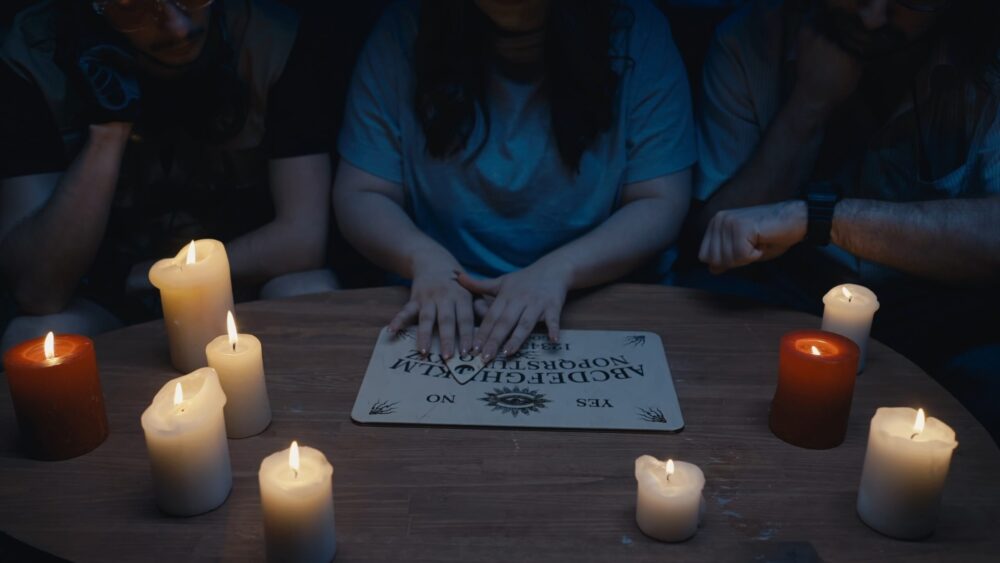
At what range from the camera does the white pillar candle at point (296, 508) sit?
72cm

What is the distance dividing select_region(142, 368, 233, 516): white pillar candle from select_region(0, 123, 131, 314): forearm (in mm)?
880

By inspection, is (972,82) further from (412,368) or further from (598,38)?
(412,368)

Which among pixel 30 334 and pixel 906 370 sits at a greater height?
pixel 906 370

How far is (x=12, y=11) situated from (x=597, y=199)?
1.27 meters

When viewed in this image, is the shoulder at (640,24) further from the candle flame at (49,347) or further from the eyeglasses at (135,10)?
the candle flame at (49,347)

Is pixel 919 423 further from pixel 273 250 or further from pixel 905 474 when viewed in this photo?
pixel 273 250

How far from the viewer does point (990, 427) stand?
1.39 m

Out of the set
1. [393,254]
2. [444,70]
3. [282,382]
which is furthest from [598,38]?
[282,382]

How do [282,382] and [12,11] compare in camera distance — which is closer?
[282,382]

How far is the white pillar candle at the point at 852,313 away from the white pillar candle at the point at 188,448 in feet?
2.58

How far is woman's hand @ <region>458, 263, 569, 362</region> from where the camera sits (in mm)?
1171

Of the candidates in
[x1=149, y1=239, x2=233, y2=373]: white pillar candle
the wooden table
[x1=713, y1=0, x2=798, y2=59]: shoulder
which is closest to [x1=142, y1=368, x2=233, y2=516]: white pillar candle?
the wooden table

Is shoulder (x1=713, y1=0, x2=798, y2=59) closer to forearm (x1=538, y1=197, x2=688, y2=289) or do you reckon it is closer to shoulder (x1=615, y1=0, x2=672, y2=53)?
shoulder (x1=615, y1=0, x2=672, y2=53)

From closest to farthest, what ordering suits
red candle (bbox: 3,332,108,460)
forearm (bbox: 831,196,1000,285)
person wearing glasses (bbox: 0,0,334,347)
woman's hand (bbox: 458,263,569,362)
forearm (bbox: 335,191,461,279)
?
red candle (bbox: 3,332,108,460)
woman's hand (bbox: 458,263,569,362)
forearm (bbox: 831,196,1000,285)
forearm (bbox: 335,191,461,279)
person wearing glasses (bbox: 0,0,334,347)
